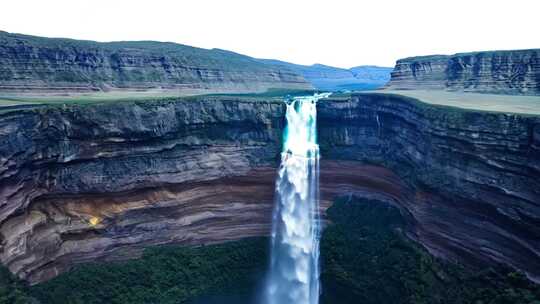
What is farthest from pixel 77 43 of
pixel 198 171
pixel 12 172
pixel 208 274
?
pixel 208 274

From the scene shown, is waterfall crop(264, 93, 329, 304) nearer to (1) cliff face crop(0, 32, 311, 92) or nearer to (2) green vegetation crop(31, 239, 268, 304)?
(2) green vegetation crop(31, 239, 268, 304)

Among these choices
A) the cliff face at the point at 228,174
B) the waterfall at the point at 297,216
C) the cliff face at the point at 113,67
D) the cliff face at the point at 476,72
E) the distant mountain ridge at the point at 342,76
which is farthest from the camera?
the distant mountain ridge at the point at 342,76

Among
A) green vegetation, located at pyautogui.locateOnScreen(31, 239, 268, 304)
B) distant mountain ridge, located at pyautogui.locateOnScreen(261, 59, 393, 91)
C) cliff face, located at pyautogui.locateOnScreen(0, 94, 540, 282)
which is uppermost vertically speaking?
distant mountain ridge, located at pyautogui.locateOnScreen(261, 59, 393, 91)

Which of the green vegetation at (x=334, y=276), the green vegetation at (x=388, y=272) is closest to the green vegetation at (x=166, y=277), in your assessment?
the green vegetation at (x=334, y=276)

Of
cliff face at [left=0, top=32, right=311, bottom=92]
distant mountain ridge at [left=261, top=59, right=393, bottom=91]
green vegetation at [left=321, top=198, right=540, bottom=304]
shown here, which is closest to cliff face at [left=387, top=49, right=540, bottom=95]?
green vegetation at [left=321, top=198, right=540, bottom=304]

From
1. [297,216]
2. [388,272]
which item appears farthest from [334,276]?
[297,216]

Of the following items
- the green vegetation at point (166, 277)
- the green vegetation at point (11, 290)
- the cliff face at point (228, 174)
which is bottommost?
the green vegetation at point (166, 277)

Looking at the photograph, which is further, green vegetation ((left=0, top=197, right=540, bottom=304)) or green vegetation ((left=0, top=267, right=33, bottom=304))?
green vegetation ((left=0, top=197, right=540, bottom=304))

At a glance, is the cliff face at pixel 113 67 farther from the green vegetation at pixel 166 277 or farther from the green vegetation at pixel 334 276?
the green vegetation at pixel 334 276
